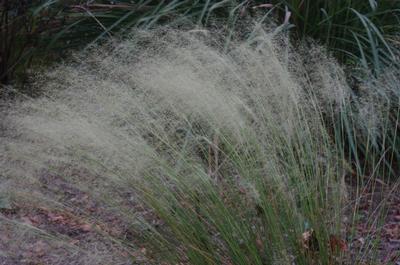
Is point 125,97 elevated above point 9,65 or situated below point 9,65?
above

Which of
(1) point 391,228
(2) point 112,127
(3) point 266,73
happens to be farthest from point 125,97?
(1) point 391,228

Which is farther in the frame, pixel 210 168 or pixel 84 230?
pixel 84 230

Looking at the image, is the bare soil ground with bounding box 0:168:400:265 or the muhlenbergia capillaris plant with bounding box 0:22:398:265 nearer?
the muhlenbergia capillaris plant with bounding box 0:22:398:265

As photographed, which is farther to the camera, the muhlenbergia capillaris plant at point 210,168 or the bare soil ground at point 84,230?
the bare soil ground at point 84,230

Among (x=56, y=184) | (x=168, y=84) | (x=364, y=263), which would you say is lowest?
(x=56, y=184)

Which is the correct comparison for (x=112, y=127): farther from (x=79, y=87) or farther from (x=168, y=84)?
(x=79, y=87)

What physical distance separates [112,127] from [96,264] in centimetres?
46

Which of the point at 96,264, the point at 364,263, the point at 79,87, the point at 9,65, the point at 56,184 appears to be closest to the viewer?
the point at 364,263

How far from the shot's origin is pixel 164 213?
5.78 feet

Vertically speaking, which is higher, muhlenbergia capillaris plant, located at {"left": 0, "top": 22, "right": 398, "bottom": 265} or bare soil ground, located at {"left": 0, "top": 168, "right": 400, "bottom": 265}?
muhlenbergia capillaris plant, located at {"left": 0, "top": 22, "right": 398, "bottom": 265}

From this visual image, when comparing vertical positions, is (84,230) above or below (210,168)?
below

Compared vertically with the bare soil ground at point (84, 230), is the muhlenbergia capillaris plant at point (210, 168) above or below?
above

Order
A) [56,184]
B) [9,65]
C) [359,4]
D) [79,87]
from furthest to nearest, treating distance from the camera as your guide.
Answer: [9,65]
[359,4]
[56,184]
[79,87]

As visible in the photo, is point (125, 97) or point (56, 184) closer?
point (125, 97)
